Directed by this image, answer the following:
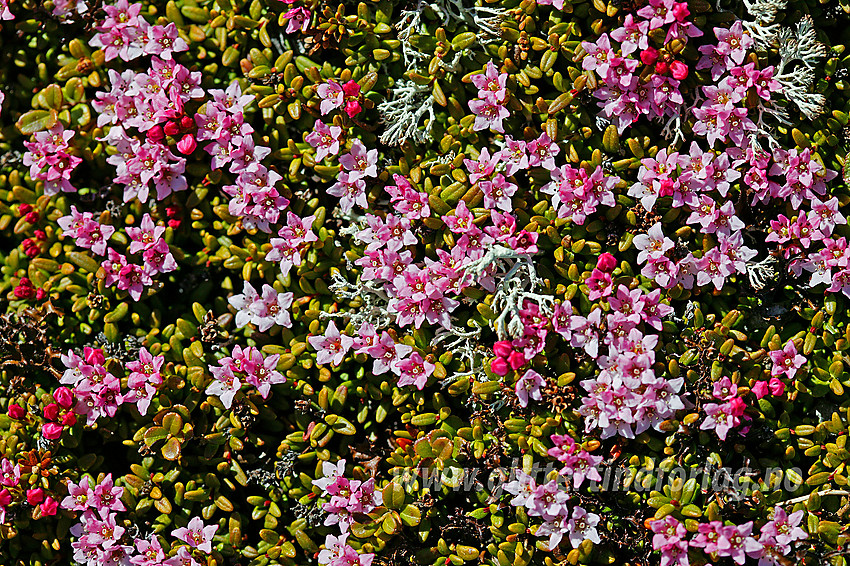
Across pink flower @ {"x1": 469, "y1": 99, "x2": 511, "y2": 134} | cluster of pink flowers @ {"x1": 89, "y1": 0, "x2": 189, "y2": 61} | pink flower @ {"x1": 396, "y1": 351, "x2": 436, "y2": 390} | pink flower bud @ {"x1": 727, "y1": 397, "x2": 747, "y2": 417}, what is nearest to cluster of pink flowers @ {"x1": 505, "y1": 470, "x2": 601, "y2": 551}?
pink flower @ {"x1": 396, "y1": 351, "x2": 436, "y2": 390}

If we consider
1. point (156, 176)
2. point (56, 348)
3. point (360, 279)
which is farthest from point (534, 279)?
point (56, 348)

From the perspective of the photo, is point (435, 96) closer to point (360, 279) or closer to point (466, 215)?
point (466, 215)

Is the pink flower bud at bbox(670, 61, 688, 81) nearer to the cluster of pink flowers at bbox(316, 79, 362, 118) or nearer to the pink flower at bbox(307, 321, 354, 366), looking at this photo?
the cluster of pink flowers at bbox(316, 79, 362, 118)

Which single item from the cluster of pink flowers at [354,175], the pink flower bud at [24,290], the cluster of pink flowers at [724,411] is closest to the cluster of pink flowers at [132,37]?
the cluster of pink flowers at [354,175]

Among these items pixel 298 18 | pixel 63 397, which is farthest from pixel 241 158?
pixel 63 397

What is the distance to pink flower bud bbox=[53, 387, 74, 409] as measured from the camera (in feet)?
11.3

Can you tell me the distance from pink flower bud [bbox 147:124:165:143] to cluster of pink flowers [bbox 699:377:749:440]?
2813mm

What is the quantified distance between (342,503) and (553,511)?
Result: 0.93m

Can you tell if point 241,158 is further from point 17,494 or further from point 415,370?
point 17,494

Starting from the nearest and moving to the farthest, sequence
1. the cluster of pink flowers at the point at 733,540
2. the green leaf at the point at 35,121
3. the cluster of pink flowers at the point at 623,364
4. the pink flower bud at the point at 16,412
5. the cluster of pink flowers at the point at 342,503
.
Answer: the cluster of pink flowers at the point at 733,540 → the cluster of pink flowers at the point at 623,364 → the cluster of pink flowers at the point at 342,503 → the pink flower bud at the point at 16,412 → the green leaf at the point at 35,121

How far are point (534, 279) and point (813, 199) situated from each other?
1332mm

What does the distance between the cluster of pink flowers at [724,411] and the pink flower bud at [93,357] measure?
2753mm

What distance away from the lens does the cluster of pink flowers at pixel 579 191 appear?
3424 mm

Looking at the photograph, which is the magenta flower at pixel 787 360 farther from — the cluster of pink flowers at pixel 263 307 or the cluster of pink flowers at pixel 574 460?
the cluster of pink flowers at pixel 263 307
